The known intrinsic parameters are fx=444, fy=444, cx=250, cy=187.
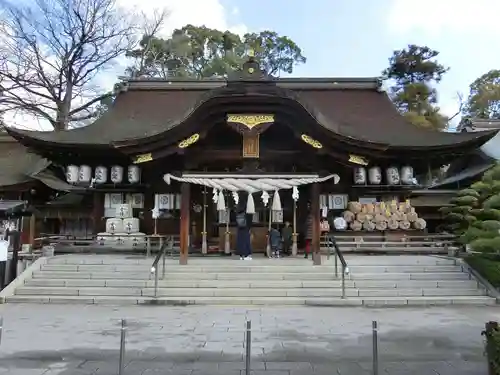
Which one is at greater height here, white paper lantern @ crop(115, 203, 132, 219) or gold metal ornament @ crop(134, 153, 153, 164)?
gold metal ornament @ crop(134, 153, 153, 164)

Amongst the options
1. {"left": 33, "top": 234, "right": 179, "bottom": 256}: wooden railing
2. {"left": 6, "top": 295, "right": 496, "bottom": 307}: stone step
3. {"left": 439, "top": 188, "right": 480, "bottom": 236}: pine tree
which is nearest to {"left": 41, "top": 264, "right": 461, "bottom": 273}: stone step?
{"left": 6, "top": 295, "right": 496, "bottom": 307}: stone step

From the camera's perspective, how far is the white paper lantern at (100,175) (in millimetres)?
15742

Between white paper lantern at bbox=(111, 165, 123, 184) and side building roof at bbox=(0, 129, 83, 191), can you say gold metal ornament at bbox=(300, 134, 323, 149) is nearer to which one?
white paper lantern at bbox=(111, 165, 123, 184)

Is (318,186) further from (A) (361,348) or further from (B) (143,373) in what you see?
(B) (143,373)

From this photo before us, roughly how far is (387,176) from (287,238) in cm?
436

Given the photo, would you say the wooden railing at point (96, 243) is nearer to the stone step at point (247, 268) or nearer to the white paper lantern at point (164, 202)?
the white paper lantern at point (164, 202)

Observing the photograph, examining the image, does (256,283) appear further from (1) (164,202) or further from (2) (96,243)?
(2) (96,243)

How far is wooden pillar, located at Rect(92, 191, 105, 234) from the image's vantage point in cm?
1653

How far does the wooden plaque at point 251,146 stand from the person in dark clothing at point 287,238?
2.92 m

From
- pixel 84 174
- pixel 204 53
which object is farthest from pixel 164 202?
pixel 204 53

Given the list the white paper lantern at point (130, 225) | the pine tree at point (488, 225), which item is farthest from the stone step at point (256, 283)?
the white paper lantern at point (130, 225)

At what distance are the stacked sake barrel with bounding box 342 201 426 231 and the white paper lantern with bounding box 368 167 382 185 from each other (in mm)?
903

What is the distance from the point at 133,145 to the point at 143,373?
29.1 ft

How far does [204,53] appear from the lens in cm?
3794
